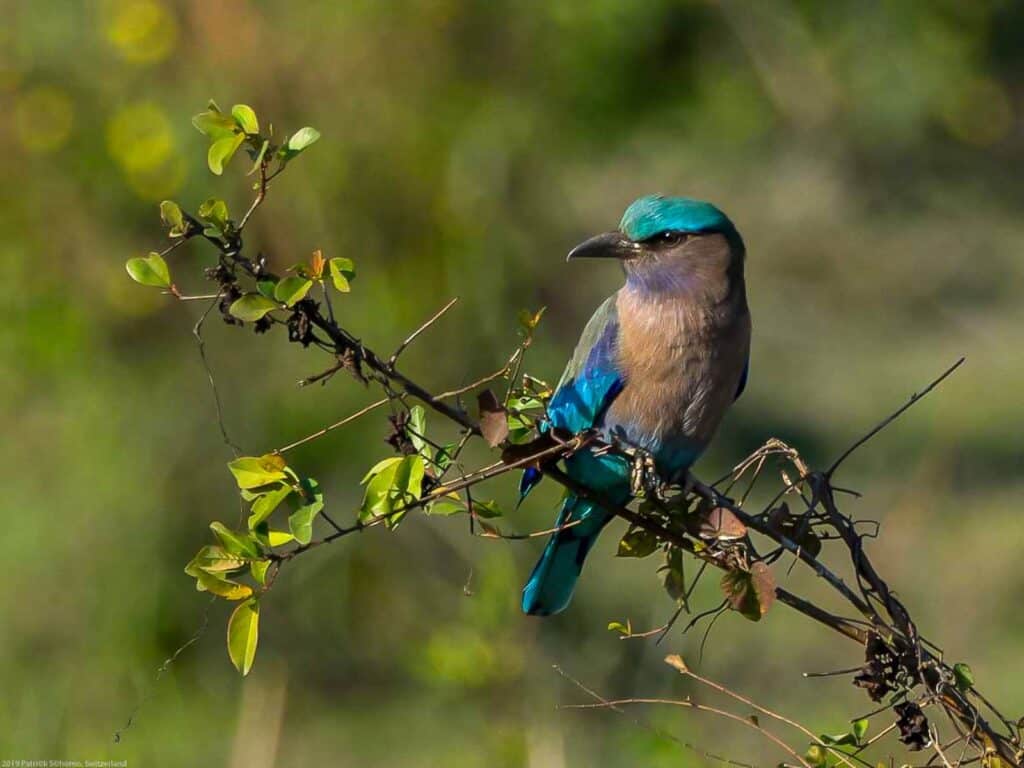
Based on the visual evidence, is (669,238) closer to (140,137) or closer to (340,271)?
(340,271)

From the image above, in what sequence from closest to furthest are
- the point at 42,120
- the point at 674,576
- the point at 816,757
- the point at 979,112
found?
the point at 816,757 < the point at 674,576 < the point at 42,120 < the point at 979,112

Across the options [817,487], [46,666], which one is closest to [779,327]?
[46,666]

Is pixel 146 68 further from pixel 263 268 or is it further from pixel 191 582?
pixel 263 268

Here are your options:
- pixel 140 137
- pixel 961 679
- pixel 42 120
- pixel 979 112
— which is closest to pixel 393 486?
pixel 961 679

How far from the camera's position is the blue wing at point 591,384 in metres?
3.76

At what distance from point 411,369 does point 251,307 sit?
146 inches

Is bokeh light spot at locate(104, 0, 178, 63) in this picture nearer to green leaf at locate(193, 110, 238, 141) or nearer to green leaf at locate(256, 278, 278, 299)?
green leaf at locate(193, 110, 238, 141)

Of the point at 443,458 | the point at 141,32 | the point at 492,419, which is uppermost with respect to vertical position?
the point at 492,419

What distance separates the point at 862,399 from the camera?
8.27m

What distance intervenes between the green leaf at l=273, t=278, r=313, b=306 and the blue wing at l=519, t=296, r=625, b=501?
1349mm

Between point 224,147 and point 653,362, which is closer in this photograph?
point 224,147

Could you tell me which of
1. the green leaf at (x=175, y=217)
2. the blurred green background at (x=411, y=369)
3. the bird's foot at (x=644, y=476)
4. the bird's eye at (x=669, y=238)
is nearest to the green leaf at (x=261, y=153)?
the green leaf at (x=175, y=217)

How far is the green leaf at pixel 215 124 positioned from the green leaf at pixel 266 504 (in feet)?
1.82

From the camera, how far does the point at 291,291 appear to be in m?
2.39
